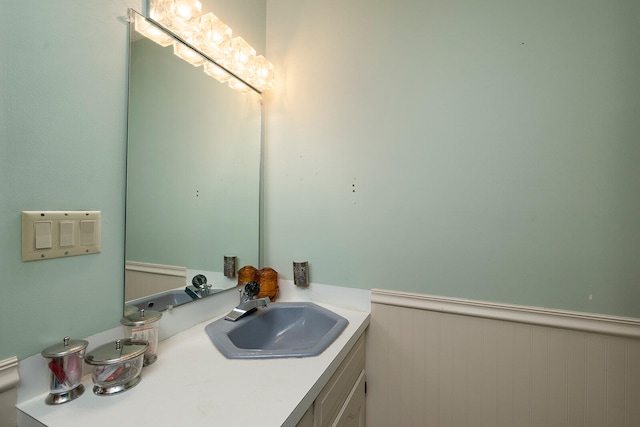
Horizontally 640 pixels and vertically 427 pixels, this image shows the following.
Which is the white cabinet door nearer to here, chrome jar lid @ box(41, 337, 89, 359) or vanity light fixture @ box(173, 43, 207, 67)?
chrome jar lid @ box(41, 337, 89, 359)

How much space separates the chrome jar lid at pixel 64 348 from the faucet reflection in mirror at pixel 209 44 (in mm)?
899

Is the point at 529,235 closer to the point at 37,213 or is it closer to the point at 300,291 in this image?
the point at 300,291

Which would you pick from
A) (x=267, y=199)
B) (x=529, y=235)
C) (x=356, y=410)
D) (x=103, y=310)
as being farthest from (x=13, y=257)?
(x=529, y=235)

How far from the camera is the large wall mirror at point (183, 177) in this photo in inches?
32.6

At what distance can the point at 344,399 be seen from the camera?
3.03 feet

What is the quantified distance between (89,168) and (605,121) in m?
1.58

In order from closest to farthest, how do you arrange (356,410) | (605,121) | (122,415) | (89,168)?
(122,415), (89,168), (605,121), (356,410)

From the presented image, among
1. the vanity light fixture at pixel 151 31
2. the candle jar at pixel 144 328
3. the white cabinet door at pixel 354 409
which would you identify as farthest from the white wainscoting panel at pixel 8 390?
the vanity light fixture at pixel 151 31

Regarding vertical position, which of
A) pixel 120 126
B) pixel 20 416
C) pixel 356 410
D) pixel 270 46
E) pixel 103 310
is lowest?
pixel 356 410

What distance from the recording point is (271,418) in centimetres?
56

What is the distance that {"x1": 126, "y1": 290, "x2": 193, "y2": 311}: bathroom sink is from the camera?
32.9 inches

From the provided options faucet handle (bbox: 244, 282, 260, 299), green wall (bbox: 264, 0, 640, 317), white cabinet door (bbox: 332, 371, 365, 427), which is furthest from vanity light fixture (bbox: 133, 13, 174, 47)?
white cabinet door (bbox: 332, 371, 365, 427)

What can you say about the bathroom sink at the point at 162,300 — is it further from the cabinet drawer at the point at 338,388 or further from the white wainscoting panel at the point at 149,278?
the cabinet drawer at the point at 338,388

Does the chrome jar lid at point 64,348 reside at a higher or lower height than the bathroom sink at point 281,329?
higher
